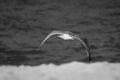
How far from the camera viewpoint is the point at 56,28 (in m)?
5.06

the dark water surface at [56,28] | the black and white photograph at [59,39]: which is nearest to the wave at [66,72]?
the black and white photograph at [59,39]

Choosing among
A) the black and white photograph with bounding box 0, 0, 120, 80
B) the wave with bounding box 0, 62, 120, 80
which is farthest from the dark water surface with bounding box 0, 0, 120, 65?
the wave with bounding box 0, 62, 120, 80

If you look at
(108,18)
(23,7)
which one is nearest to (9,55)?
(108,18)

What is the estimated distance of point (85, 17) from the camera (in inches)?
223

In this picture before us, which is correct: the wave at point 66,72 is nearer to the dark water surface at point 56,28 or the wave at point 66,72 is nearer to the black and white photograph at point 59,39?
the black and white photograph at point 59,39

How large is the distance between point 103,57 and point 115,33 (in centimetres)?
118

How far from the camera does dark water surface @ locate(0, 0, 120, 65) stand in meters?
3.75

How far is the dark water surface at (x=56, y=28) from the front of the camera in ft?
12.3

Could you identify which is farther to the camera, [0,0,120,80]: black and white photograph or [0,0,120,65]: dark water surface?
[0,0,120,65]: dark water surface

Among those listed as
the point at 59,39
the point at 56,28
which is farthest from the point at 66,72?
the point at 56,28

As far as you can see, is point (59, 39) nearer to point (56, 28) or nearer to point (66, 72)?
point (56, 28)

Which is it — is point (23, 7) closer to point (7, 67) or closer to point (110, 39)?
point (110, 39)

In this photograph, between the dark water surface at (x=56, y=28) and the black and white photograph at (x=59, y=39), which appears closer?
the black and white photograph at (x=59, y=39)

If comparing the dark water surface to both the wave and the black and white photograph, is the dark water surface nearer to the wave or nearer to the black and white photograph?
the black and white photograph
